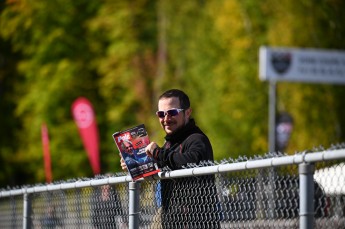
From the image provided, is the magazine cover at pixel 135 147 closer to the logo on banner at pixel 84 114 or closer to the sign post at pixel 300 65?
the sign post at pixel 300 65

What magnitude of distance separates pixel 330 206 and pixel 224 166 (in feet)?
3.20

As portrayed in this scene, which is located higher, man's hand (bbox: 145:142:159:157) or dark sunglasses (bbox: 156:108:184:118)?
dark sunglasses (bbox: 156:108:184:118)

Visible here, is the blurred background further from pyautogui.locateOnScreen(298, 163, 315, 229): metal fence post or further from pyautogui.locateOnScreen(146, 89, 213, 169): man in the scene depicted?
pyautogui.locateOnScreen(298, 163, 315, 229): metal fence post

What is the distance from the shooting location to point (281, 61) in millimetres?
24375

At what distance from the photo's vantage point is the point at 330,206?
5684 mm

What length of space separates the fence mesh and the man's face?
13.5 inches

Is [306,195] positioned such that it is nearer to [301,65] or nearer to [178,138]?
[178,138]

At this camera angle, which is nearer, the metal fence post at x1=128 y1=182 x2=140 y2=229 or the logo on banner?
the metal fence post at x1=128 y1=182 x2=140 y2=229

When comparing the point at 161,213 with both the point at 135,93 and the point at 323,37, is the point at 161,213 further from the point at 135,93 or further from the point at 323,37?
the point at 135,93

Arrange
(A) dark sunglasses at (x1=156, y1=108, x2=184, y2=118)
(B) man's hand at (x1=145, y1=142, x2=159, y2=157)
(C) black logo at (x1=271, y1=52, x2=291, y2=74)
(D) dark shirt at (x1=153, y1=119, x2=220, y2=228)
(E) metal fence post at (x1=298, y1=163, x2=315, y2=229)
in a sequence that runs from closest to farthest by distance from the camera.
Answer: (E) metal fence post at (x1=298, y1=163, x2=315, y2=229) < (D) dark shirt at (x1=153, y1=119, x2=220, y2=228) < (B) man's hand at (x1=145, y1=142, x2=159, y2=157) < (A) dark sunglasses at (x1=156, y1=108, x2=184, y2=118) < (C) black logo at (x1=271, y1=52, x2=291, y2=74)

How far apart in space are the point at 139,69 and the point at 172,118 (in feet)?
123

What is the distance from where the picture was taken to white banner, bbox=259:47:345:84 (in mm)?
24016

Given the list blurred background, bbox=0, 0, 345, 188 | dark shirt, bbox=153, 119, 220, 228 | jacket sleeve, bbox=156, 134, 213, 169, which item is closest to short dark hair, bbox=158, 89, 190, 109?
dark shirt, bbox=153, 119, 220, 228

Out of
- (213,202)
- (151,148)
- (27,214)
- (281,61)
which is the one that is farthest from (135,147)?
(281,61)
